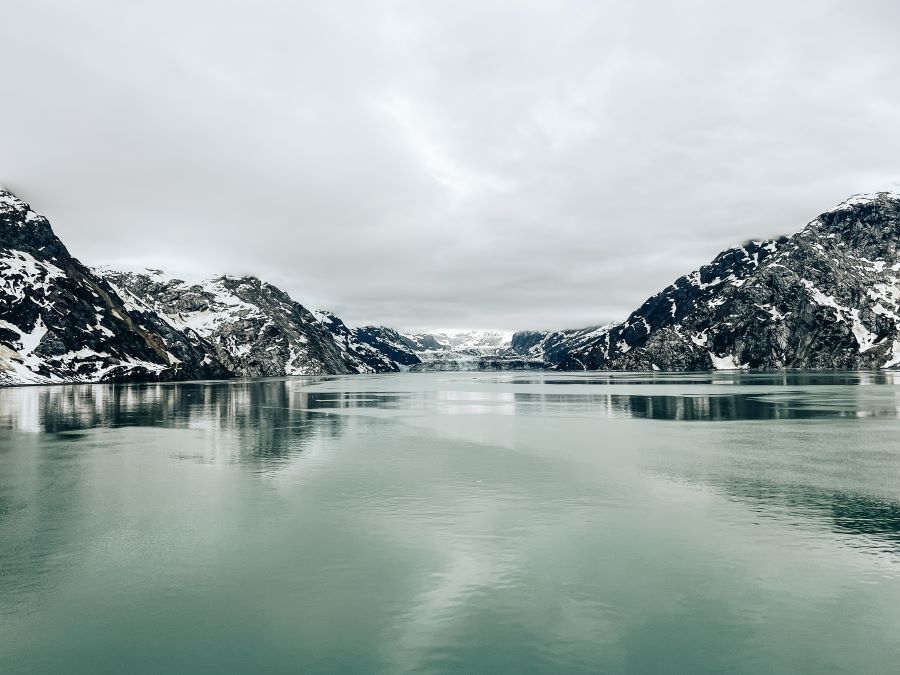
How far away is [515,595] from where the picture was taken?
20.2m

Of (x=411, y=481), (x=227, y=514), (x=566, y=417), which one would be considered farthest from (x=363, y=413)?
(x=227, y=514)

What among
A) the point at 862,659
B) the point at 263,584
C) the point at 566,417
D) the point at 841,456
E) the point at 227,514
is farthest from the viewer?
the point at 566,417

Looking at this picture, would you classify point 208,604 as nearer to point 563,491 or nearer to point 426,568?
point 426,568

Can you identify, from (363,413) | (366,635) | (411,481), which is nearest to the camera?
(366,635)

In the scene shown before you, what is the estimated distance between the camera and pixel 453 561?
77.7ft

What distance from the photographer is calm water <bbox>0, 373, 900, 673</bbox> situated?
16500mm

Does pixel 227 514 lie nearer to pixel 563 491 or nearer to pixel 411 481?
pixel 411 481

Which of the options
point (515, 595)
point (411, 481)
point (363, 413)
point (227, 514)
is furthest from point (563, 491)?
point (363, 413)

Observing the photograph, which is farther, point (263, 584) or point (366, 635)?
point (263, 584)

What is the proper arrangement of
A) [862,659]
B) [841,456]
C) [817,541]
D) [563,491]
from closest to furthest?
[862,659], [817,541], [563,491], [841,456]

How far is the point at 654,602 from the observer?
64.2 ft

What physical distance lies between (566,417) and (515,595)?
66.9m

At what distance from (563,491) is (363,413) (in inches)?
2544

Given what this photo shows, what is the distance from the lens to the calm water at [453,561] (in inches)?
650
